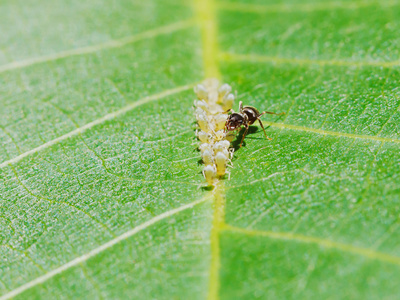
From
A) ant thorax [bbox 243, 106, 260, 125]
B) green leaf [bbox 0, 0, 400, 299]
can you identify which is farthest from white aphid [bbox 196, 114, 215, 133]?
ant thorax [bbox 243, 106, 260, 125]

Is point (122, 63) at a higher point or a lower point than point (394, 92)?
higher

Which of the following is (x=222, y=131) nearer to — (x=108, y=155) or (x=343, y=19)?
(x=108, y=155)

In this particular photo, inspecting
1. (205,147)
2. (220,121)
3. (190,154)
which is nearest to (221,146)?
(205,147)

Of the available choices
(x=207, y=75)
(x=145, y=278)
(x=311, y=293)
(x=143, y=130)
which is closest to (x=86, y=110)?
(x=143, y=130)

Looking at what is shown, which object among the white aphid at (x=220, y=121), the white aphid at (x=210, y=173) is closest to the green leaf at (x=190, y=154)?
the white aphid at (x=210, y=173)

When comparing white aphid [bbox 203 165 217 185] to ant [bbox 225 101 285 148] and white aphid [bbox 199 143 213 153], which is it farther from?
ant [bbox 225 101 285 148]

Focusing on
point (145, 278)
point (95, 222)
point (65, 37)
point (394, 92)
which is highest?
point (65, 37)
